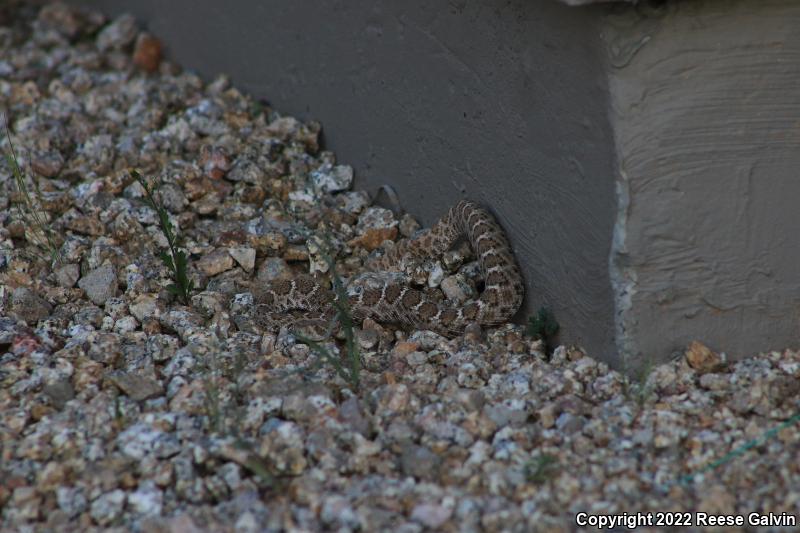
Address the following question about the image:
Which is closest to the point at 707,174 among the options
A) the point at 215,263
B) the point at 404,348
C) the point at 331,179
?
the point at 404,348

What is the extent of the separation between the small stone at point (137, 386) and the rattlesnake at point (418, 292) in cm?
93

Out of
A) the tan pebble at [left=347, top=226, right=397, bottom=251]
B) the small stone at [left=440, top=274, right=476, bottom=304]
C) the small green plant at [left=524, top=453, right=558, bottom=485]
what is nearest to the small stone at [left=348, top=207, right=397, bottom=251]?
the tan pebble at [left=347, top=226, right=397, bottom=251]

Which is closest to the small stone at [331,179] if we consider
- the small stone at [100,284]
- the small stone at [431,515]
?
the small stone at [100,284]

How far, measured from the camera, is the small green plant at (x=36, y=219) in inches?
239

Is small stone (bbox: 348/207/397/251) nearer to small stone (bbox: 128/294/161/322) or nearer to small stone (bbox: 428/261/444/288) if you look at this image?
small stone (bbox: 428/261/444/288)

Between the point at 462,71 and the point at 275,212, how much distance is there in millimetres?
1718

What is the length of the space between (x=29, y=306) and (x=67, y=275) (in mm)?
441

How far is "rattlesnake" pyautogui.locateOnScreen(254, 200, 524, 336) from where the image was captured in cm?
Answer: 544

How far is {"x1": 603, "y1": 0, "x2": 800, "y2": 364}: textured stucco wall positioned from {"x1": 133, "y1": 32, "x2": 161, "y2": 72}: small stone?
229 inches

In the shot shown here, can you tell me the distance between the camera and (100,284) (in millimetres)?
5758

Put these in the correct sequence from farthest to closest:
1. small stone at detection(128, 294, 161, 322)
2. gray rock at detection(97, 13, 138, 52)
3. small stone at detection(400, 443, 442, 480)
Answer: gray rock at detection(97, 13, 138, 52) < small stone at detection(128, 294, 161, 322) < small stone at detection(400, 443, 442, 480)

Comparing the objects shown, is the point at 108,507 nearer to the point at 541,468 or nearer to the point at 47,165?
the point at 541,468

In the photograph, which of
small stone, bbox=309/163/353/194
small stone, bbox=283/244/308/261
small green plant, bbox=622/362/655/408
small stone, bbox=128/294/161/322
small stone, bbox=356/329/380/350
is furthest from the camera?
small stone, bbox=309/163/353/194

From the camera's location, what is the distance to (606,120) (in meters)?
4.42
